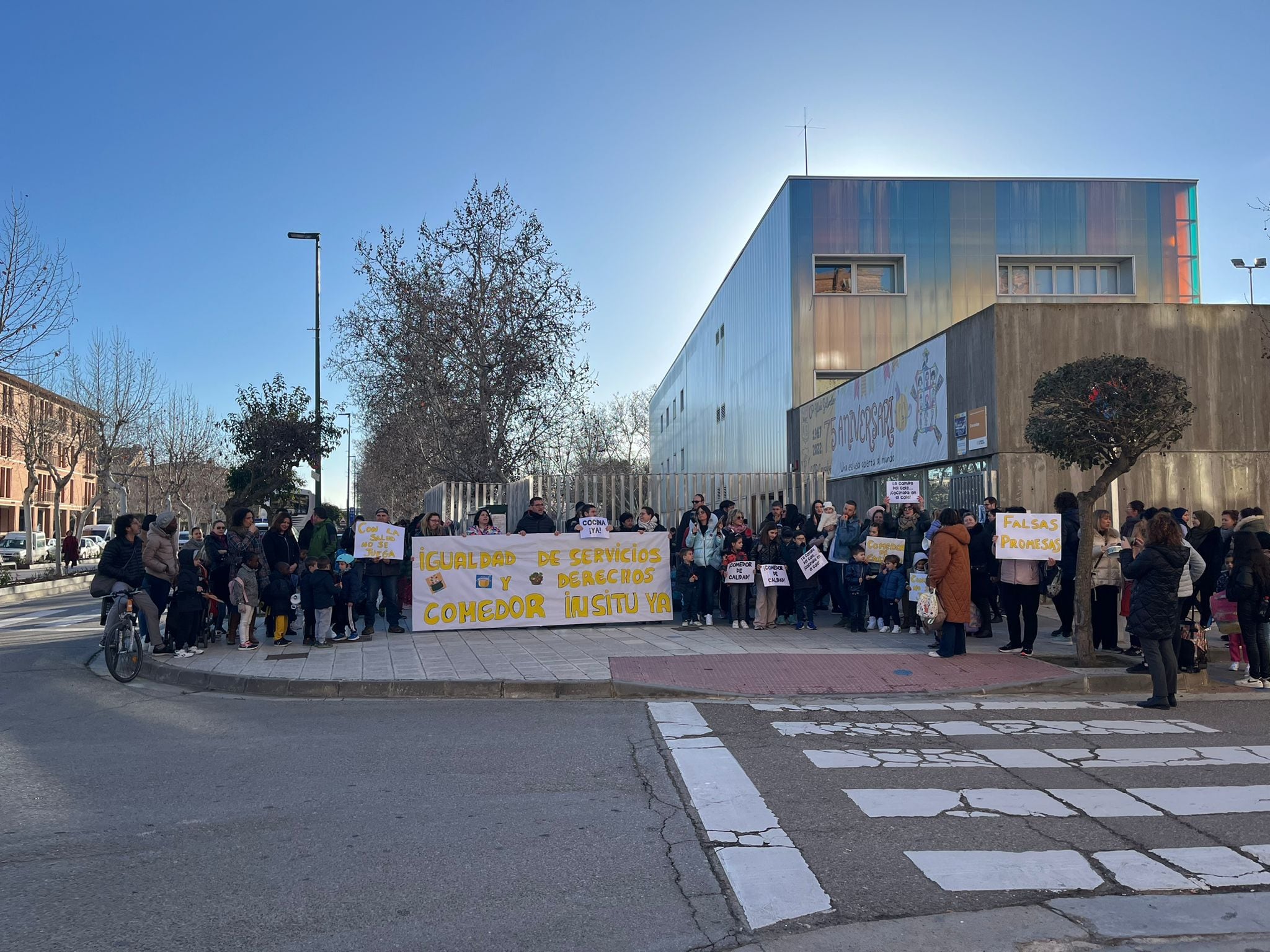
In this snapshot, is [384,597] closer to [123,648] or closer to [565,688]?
→ [123,648]

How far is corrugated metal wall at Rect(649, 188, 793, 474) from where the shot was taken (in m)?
29.1

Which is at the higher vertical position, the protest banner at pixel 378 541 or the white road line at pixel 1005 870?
the protest banner at pixel 378 541

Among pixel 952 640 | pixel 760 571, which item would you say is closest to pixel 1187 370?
pixel 952 640

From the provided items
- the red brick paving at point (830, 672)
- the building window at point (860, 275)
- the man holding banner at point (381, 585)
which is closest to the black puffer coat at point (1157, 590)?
the red brick paving at point (830, 672)

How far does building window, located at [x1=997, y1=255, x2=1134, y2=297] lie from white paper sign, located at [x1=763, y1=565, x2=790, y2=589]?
18321 millimetres

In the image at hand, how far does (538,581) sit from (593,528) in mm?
1146

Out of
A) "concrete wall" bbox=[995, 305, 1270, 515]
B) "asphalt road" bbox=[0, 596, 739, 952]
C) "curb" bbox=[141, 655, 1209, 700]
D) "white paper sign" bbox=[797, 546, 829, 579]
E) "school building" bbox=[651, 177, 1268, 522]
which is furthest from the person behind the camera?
"school building" bbox=[651, 177, 1268, 522]

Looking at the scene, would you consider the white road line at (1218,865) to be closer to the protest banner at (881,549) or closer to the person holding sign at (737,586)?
the protest banner at (881,549)

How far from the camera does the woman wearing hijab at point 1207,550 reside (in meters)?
11.4

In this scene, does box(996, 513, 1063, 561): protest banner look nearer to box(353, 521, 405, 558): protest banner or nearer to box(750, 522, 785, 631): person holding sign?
box(750, 522, 785, 631): person holding sign

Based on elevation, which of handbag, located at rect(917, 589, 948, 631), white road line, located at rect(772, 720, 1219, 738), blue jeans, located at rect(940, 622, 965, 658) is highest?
handbag, located at rect(917, 589, 948, 631)

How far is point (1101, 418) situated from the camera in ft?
35.3

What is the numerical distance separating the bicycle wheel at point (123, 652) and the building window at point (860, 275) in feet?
70.4

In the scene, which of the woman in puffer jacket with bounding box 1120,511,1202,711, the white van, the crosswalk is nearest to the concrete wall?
the woman in puffer jacket with bounding box 1120,511,1202,711
